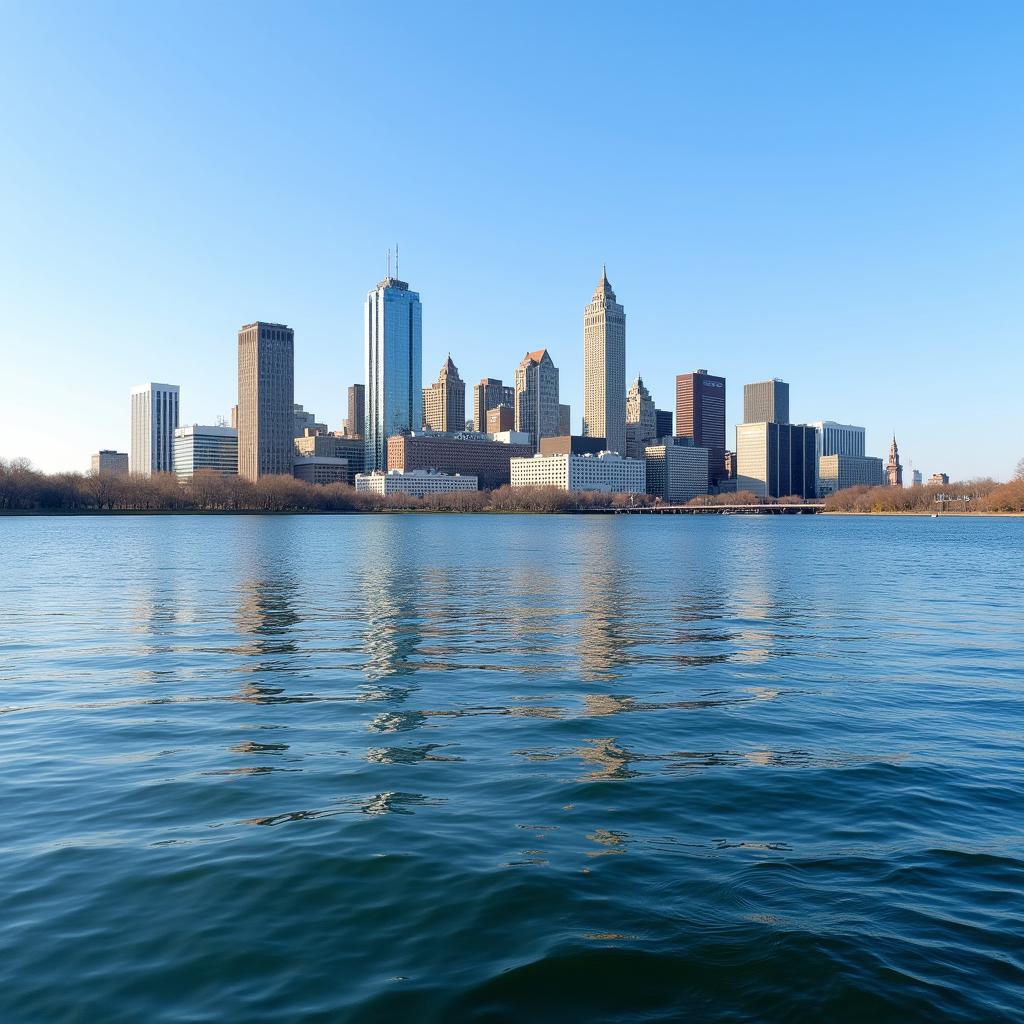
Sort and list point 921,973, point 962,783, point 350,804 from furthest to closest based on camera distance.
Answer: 1. point 962,783
2. point 350,804
3. point 921,973

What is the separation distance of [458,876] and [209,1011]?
147 inches

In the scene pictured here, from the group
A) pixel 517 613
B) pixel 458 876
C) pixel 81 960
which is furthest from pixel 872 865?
pixel 517 613

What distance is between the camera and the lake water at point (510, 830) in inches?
347

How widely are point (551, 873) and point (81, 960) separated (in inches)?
220

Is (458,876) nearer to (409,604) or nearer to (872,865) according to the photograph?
(872,865)

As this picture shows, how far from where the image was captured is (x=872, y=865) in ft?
38.1

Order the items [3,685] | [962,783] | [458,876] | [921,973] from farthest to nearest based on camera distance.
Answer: [3,685]
[962,783]
[458,876]
[921,973]

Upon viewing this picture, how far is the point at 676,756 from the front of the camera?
17.3m

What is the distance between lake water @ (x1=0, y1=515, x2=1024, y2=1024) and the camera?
28.9ft

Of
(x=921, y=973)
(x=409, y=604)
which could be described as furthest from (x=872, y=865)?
(x=409, y=604)

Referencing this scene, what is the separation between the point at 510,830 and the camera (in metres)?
13.0

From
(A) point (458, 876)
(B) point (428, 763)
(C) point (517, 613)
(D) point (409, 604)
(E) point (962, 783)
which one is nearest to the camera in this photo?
(A) point (458, 876)

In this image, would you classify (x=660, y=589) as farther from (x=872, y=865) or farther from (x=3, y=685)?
(x=872, y=865)

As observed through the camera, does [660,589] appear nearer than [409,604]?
No
